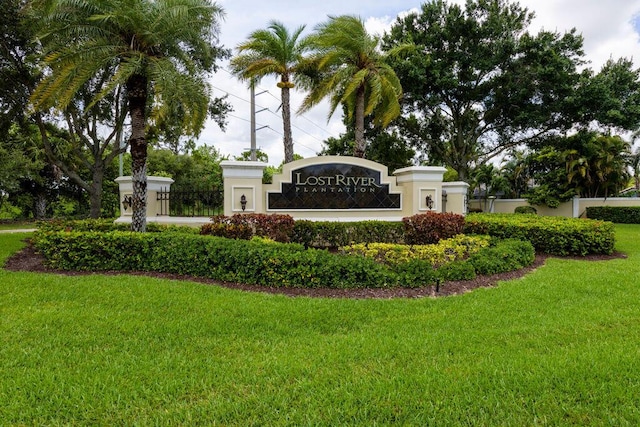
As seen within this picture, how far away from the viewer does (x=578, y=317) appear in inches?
177

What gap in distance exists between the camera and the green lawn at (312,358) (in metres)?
2.61

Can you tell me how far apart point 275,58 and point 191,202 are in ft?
21.4

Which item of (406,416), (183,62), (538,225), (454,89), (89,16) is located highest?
(454,89)

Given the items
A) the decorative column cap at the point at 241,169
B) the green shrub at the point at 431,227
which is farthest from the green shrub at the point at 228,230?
the green shrub at the point at 431,227

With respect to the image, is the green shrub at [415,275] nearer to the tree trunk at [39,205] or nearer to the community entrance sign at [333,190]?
the community entrance sign at [333,190]

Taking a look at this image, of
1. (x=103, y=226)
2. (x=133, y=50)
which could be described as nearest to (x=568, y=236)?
(x=133, y=50)

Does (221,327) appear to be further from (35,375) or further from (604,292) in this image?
(604,292)

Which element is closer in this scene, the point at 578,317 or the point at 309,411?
the point at 309,411

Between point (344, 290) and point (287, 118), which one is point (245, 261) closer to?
point (344, 290)

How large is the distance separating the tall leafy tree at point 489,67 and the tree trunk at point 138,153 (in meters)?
12.4

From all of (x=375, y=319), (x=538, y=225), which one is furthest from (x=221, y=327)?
(x=538, y=225)

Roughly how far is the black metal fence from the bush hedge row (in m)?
3.62

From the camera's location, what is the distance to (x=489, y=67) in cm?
1808

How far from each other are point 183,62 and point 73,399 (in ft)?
27.0
